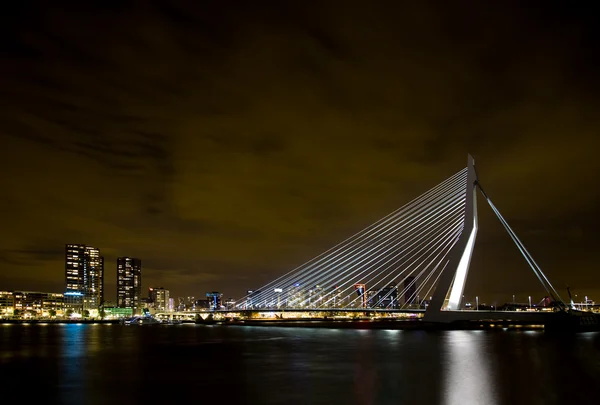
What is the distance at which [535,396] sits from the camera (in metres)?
16.1

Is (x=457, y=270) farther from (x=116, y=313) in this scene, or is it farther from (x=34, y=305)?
(x=34, y=305)

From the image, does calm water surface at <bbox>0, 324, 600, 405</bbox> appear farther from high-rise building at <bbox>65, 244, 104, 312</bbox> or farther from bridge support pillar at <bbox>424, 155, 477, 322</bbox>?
high-rise building at <bbox>65, 244, 104, 312</bbox>

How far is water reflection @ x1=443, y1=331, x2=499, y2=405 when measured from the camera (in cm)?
1570

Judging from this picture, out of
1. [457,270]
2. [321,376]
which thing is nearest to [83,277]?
[457,270]

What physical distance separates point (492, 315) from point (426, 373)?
23.0 m

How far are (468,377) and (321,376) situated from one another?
5358mm

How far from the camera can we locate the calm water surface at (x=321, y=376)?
16.4m

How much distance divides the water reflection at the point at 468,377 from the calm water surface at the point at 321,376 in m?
0.04

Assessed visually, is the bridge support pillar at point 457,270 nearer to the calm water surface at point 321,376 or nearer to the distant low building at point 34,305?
the calm water surface at point 321,376

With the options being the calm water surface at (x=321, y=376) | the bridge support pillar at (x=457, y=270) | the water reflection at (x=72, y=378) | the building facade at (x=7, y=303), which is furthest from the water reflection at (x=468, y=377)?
the building facade at (x=7, y=303)

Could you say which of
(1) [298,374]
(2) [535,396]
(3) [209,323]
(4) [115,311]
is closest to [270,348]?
(1) [298,374]

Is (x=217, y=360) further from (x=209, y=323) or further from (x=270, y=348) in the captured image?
(x=209, y=323)

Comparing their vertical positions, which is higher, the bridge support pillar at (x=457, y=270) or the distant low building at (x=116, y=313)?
the bridge support pillar at (x=457, y=270)

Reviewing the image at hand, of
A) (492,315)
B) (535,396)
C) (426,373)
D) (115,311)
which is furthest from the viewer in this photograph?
(115,311)
